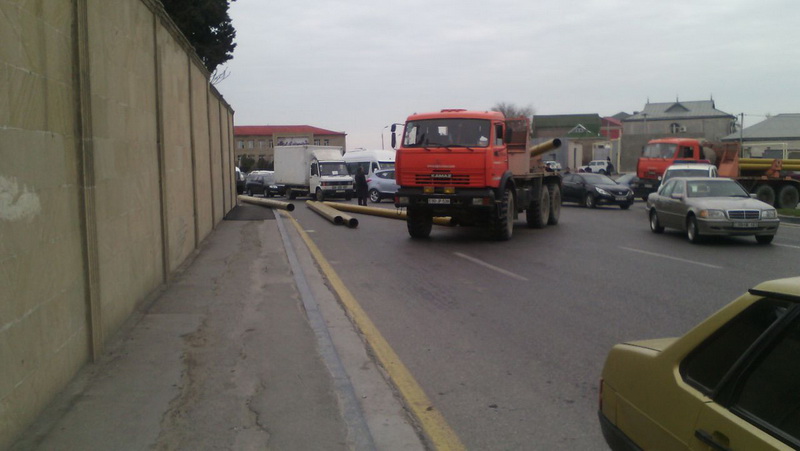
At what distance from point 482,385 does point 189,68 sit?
1023 centimetres

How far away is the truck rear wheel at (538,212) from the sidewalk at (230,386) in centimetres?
1184

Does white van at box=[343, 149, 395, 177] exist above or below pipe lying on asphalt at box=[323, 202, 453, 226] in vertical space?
above

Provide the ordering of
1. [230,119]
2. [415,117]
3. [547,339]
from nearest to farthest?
[547,339], [415,117], [230,119]

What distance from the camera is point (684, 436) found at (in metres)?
2.77

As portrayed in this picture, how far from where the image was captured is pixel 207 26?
Result: 32.0m

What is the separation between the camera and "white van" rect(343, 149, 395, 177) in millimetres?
39562

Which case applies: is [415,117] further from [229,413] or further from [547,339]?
[229,413]

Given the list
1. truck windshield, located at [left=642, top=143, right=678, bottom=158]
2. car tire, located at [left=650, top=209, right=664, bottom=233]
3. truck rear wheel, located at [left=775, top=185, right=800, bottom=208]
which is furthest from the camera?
truck windshield, located at [left=642, top=143, right=678, bottom=158]

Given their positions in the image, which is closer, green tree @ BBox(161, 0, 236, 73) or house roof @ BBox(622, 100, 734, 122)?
green tree @ BBox(161, 0, 236, 73)

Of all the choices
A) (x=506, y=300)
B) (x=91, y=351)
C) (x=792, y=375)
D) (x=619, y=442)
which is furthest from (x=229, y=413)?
(x=506, y=300)

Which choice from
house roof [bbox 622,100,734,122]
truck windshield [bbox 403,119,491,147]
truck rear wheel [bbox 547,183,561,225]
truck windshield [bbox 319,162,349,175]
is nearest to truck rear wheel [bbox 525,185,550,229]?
truck rear wheel [bbox 547,183,561,225]

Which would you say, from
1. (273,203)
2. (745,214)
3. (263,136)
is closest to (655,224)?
(745,214)

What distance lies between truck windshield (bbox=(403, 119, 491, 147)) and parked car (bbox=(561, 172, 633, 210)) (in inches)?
559

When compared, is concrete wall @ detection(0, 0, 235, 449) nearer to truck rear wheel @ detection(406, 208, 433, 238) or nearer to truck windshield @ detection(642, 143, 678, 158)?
truck rear wheel @ detection(406, 208, 433, 238)
